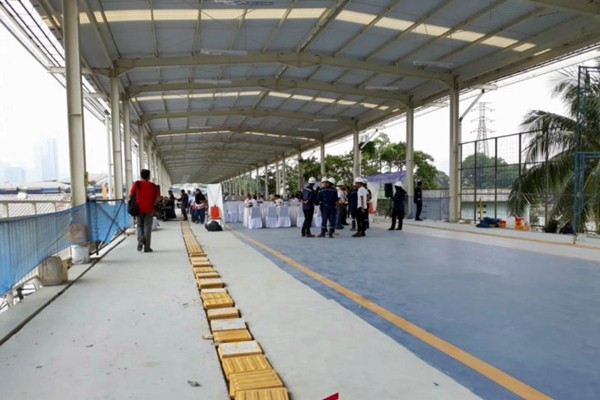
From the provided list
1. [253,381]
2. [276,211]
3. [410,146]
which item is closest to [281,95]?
[410,146]

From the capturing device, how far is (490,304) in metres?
4.84

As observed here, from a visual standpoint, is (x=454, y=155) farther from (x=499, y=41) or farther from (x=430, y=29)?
(x=430, y=29)

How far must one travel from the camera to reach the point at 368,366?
312cm

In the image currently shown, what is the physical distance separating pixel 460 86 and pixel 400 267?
497 inches

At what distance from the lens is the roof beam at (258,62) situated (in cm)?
1462

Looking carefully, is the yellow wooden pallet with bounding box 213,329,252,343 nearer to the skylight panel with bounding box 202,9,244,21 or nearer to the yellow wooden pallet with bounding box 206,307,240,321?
the yellow wooden pallet with bounding box 206,307,240,321

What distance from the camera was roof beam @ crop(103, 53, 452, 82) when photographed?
1462 centimetres

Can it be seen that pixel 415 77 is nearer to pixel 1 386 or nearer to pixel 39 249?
pixel 39 249

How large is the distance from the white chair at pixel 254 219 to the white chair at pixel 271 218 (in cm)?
34

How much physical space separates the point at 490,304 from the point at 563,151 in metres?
10.8

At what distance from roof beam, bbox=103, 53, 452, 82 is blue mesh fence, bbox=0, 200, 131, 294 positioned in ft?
22.6

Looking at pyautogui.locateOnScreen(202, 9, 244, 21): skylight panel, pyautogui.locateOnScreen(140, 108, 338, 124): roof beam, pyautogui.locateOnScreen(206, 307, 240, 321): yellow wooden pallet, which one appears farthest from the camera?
pyautogui.locateOnScreen(140, 108, 338, 124): roof beam

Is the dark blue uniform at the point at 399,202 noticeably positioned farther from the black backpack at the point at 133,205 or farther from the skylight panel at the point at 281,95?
the skylight panel at the point at 281,95

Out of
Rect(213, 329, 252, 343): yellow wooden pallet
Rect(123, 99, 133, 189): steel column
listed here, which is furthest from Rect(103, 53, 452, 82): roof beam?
Rect(213, 329, 252, 343): yellow wooden pallet
